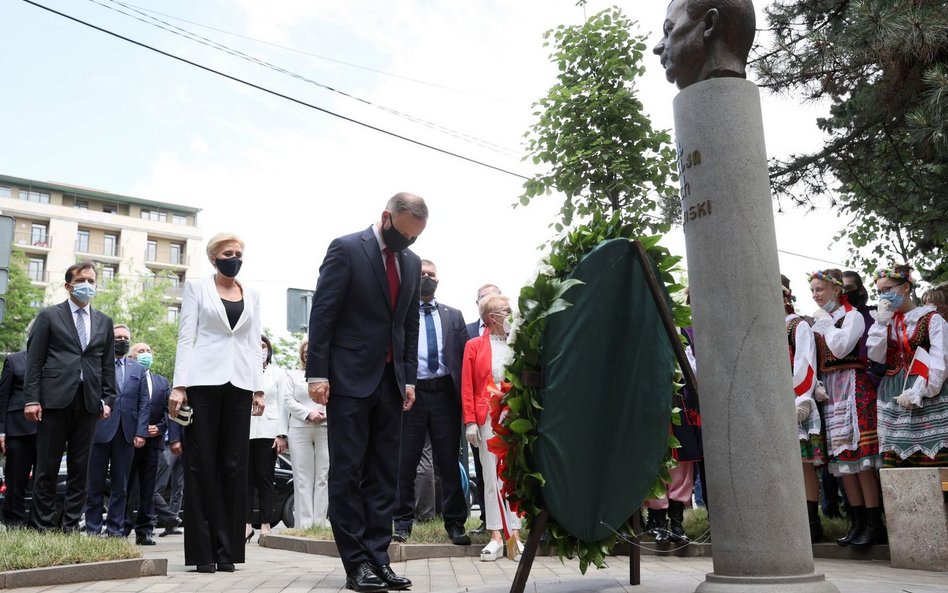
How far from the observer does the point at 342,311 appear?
531cm

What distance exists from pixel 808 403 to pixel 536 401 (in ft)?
15.4

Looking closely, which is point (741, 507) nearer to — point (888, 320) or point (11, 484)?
point (888, 320)

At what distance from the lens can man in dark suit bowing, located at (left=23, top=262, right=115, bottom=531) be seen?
7281 mm

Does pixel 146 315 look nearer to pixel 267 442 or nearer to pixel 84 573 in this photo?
pixel 267 442

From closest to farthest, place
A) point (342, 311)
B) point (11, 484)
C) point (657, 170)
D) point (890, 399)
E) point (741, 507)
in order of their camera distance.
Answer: point (741, 507), point (342, 311), point (890, 399), point (11, 484), point (657, 170)

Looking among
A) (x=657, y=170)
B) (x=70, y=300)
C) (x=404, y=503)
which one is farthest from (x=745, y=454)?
(x=657, y=170)

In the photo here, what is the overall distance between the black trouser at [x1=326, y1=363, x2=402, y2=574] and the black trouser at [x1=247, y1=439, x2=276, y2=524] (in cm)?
449

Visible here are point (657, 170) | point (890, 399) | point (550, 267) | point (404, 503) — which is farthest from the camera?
point (657, 170)

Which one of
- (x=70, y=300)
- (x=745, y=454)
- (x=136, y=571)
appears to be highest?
(x=70, y=300)

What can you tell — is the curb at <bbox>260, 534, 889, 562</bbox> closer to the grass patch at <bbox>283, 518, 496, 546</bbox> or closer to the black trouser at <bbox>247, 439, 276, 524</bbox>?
the grass patch at <bbox>283, 518, 496, 546</bbox>

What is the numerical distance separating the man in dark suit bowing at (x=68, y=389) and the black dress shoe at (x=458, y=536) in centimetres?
328

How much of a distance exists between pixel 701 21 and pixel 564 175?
30.4ft

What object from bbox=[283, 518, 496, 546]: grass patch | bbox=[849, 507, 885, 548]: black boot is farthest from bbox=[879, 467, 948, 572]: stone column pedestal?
bbox=[283, 518, 496, 546]: grass patch

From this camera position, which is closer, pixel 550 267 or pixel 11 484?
pixel 550 267
